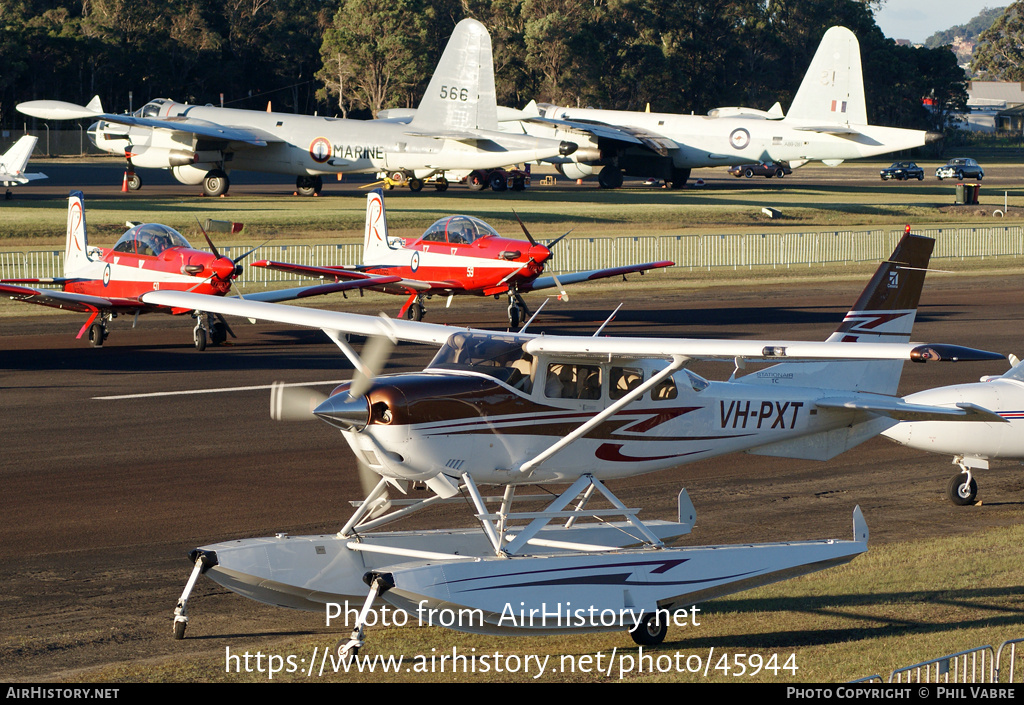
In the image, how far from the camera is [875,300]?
42.8 ft

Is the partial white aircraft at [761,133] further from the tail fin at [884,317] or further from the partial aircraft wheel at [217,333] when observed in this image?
the tail fin at [884,317]

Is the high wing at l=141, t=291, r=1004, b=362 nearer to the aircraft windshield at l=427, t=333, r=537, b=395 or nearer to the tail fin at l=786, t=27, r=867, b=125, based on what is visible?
the aircraft windshield at l=427, t=333, r=537, b=395

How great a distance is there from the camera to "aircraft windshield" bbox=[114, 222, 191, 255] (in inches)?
939

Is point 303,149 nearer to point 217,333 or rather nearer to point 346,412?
point 217,333

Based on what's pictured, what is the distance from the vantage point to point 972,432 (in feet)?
44.9

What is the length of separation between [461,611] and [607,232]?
42.4 metres

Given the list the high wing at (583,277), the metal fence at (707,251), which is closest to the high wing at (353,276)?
the high wing at (583,277)

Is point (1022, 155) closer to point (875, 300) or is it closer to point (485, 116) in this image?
point (485, 116)

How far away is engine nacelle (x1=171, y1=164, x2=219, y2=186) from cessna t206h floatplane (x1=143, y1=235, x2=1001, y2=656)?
163ft

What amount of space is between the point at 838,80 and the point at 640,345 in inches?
2431

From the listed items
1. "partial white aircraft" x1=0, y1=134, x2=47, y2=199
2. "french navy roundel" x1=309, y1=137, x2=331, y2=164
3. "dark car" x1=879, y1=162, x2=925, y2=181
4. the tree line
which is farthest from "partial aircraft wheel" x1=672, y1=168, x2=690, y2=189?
the tree line

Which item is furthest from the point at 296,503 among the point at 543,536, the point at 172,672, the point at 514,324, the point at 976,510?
the point at 514,324

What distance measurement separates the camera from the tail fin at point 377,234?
93.2ft

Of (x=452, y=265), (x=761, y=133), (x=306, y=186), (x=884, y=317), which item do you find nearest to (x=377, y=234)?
(x=452, y=265)
